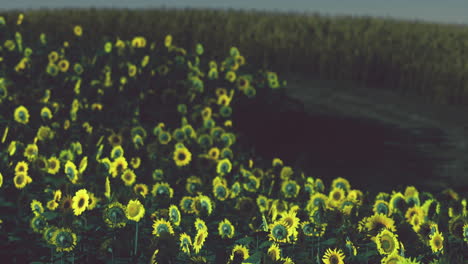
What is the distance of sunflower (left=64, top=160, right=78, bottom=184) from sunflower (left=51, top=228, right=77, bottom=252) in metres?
0.75

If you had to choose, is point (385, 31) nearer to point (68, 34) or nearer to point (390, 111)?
point (390, 111)

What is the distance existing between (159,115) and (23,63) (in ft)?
7.44

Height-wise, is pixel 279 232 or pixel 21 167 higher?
pixel 21 167

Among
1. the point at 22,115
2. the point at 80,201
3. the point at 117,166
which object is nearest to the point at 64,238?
the point at 80,201

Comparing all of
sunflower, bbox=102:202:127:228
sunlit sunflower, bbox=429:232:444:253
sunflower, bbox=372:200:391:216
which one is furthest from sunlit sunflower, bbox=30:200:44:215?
sunlit sunflower, bbox=429:232:444:253

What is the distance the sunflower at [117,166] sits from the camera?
3.83m

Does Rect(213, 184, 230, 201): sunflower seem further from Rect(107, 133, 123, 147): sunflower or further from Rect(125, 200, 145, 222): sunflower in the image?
Rect(107, 133, 123, 147): sunflower

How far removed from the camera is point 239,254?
2.60 m

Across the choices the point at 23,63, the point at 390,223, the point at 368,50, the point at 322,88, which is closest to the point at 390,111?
the point at 322,88

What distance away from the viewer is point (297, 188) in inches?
161

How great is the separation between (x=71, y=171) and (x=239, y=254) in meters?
1.34

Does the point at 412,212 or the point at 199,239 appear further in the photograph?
the point at 412,212

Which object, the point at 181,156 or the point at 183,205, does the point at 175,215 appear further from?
the point at 181,156

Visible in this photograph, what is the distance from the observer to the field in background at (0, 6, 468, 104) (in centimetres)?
1273
